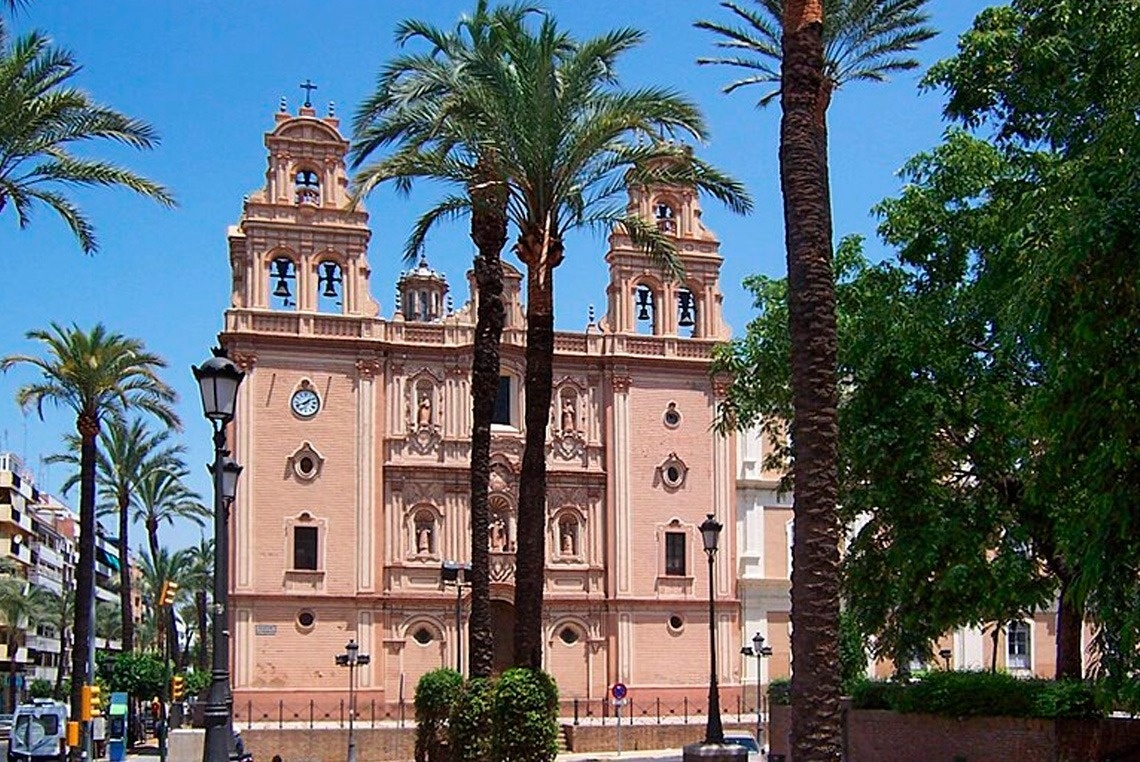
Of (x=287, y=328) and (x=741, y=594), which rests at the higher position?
(x=287, y=328)

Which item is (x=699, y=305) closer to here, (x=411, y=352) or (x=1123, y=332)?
(x=411, y=352)

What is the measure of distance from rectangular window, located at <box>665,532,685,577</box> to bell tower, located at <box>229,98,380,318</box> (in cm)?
1194

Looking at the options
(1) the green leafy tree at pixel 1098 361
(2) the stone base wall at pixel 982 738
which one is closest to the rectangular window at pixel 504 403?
(2) the stone base wall at pixel 982 738

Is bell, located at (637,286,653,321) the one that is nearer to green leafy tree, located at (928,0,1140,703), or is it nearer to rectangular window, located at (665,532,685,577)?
rectangular window, located at (665,532,685,577)

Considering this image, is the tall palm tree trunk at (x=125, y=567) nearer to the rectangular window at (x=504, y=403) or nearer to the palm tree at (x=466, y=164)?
the rectangular window at (x=504, y=403)

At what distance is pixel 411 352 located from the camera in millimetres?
49406

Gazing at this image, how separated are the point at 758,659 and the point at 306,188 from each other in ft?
67.2

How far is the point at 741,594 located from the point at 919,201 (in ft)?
89.6

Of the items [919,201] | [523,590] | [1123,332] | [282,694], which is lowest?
[282,694]

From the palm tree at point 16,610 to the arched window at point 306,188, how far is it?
27.8 m

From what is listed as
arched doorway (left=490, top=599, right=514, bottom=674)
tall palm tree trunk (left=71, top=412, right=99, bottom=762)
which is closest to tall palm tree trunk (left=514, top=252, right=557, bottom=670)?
tall palm tree trunk (left=71, top=412, right=99, bottom=762)

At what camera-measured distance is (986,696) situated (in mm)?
23547

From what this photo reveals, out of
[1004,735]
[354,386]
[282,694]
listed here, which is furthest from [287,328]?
[1004,735]

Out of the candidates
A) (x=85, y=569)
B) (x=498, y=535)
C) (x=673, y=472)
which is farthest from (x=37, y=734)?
(x=673, y=472)
